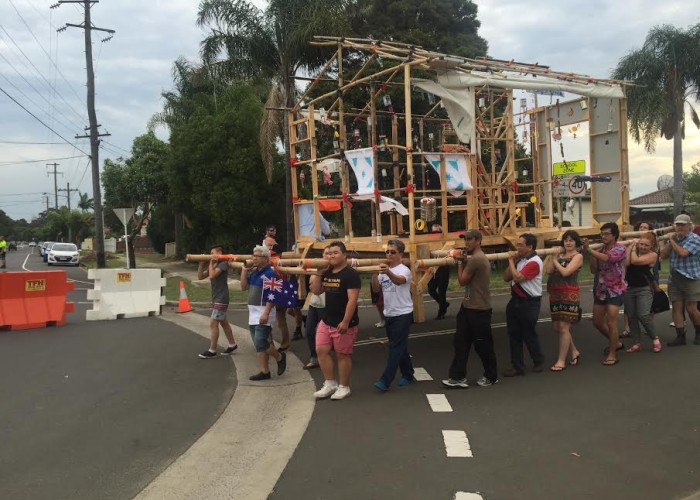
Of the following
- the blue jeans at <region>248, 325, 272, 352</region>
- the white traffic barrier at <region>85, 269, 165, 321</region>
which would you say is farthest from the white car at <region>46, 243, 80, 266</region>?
the blue jeans at <region>248, 325, 272, 352</region>

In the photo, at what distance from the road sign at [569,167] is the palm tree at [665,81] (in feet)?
53.5

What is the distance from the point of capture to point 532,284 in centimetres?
669

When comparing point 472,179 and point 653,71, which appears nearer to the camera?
point 472,179

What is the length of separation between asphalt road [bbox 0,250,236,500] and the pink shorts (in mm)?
1273

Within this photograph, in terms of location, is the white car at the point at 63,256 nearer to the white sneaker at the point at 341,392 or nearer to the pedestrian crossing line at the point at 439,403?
the white sneaker at the point at 341,392

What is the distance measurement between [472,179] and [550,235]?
1.58 meters

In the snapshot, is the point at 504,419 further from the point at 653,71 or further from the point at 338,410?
the point at 653,71

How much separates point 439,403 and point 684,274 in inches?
170

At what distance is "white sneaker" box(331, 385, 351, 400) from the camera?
6.01 m

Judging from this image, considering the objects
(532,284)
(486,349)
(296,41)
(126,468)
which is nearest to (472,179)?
(532,284)

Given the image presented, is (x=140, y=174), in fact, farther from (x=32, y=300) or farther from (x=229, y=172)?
(x=32, y=300)

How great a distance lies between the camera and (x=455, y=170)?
8.27 m

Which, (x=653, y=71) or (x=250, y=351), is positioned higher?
(x=653, y=71)

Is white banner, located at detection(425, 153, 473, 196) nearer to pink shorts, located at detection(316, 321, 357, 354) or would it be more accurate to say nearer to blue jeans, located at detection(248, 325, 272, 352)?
pink shorts, located at detection(316, 321, 357, 354)
